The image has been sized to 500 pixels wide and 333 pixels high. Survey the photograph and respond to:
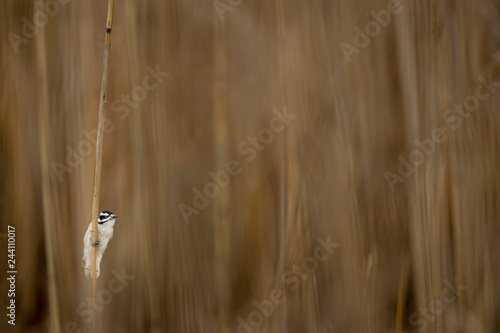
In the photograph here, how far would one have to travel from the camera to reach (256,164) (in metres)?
0.69

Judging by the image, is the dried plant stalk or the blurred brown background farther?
the blurred brown background

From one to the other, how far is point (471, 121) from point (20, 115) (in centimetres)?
70

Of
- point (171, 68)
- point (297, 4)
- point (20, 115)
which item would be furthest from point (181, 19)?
point (20, 115)

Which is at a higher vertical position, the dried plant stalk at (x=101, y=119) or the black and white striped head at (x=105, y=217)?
the dried plant stalk at (x=101, y=119)

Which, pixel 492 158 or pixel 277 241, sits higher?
pixel 492 158

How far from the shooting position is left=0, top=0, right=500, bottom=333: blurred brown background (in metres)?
0.66

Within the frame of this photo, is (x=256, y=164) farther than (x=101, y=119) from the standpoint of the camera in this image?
Yes

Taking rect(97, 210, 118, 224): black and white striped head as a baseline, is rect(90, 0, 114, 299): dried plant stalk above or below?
above

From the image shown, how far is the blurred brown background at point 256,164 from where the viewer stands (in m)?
0.66

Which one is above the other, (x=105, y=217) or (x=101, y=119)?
(x=101, y=119)

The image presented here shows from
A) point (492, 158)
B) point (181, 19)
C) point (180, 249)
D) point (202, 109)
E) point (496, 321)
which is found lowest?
point (496, 321)

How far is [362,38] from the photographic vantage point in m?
0.70

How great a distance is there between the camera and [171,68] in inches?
27.0

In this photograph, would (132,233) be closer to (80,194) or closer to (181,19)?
A: (80,194)
